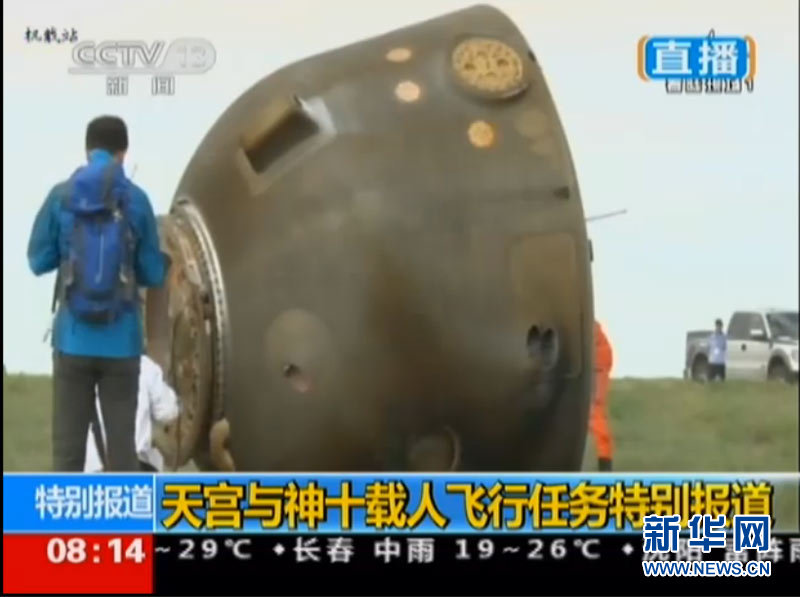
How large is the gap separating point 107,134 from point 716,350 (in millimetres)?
1766

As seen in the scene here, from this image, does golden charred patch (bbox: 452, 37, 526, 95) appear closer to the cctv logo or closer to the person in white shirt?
the cctv logo

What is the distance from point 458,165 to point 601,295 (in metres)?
0.54

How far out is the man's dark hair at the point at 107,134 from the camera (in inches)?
159

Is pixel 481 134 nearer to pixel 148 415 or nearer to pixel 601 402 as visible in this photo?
pixel 601 402

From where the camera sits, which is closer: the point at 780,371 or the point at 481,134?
the point at 481,134

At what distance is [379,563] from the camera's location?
404 cm

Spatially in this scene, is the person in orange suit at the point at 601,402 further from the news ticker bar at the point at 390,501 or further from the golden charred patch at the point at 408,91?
the golden charred patch at the point at 408,91

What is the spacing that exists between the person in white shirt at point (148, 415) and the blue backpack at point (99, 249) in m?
0.19

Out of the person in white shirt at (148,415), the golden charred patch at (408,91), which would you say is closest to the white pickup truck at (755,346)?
the golden charred patch at (408,91)

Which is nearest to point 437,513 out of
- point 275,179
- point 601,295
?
point 601,295

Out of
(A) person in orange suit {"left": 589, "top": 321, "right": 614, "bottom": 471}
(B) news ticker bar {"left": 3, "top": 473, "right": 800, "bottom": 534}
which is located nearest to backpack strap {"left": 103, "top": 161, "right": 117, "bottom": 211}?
(B) news ticker bar {"left": 3, "top": 473, "right": 800, "bottom": 534}

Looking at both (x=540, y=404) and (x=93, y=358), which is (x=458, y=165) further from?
(x=93, y=358)

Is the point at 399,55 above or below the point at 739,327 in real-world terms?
above

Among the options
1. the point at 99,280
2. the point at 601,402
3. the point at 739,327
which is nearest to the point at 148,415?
the point at 99,280
